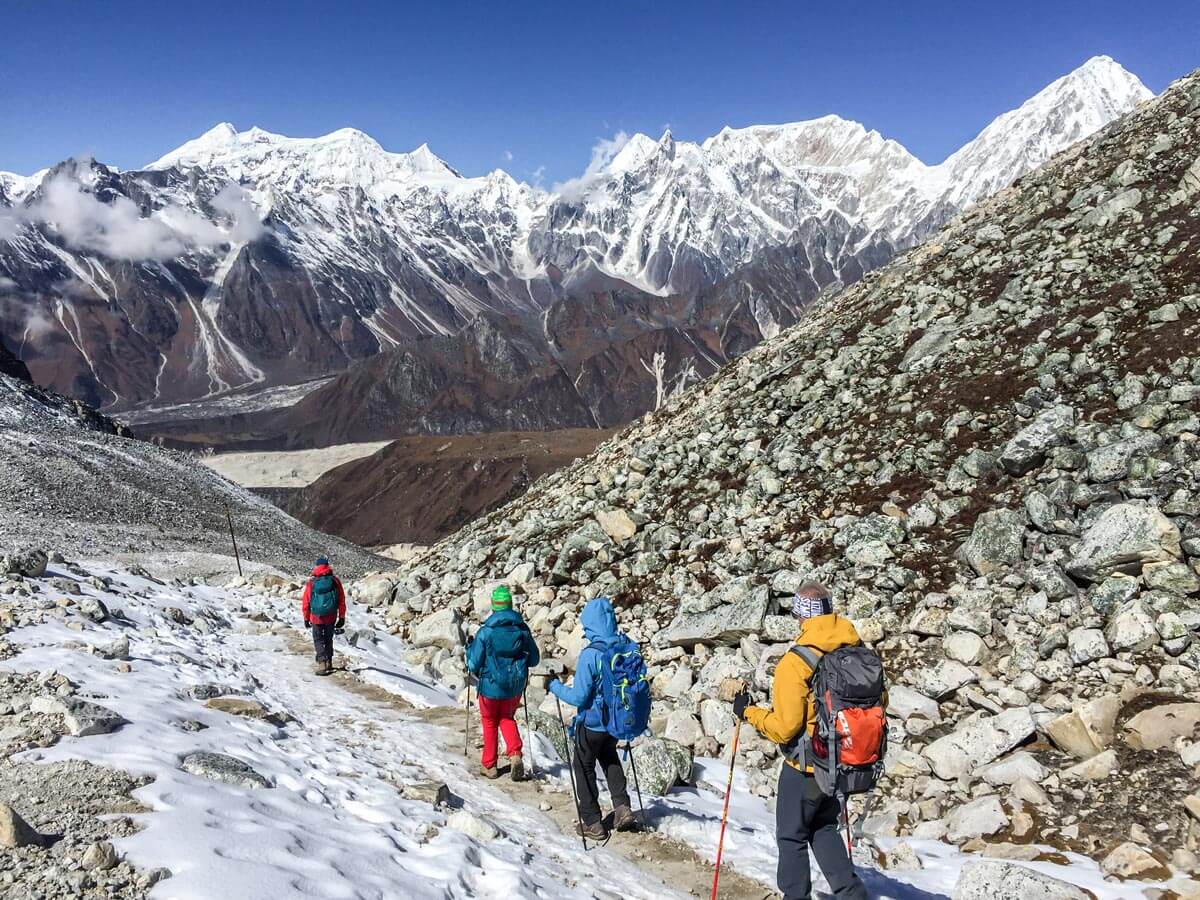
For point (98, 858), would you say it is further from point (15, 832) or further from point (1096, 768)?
point (1096, 768)

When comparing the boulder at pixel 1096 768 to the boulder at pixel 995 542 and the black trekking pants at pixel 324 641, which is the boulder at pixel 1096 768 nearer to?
the boulder at pixel 995 542

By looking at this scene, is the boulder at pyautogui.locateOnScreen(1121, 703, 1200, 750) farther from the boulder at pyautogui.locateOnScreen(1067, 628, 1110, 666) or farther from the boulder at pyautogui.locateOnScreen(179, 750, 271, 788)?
the boulder at pyautogui.locateOnScreen(179, 750, 271, 788)

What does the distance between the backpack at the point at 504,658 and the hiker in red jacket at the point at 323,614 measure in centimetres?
650

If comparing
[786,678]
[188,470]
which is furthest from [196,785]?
[188,470]

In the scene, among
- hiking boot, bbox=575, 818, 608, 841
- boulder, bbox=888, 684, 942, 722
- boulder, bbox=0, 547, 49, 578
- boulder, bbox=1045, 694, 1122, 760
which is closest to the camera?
hiking boot, bbox=575, 818, 608, 841

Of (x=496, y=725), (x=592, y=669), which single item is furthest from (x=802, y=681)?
(x=496, y=725)

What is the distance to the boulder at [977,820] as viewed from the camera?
350 inches

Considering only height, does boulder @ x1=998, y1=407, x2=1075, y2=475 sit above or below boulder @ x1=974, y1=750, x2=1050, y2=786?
above

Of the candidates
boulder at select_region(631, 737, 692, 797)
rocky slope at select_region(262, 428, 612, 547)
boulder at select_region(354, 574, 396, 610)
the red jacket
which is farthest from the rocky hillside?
rocky slope at select_region(262, 428, 612, 547)

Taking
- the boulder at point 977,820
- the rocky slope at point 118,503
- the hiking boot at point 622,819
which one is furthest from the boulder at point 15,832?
the rocky slope at point 118,503

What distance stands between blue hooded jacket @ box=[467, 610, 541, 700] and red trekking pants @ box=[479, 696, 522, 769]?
0.48 feet

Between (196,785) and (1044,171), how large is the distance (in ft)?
98.8

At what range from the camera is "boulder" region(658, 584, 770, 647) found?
45.8ft

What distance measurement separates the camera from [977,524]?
1352 centimetres
